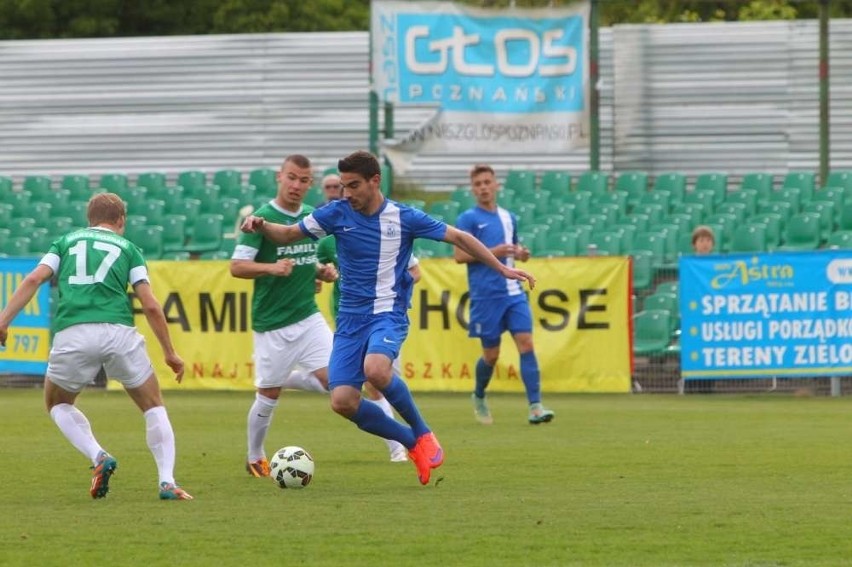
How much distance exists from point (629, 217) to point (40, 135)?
1428cm

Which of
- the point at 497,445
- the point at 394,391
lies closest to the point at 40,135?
the point at 497,445

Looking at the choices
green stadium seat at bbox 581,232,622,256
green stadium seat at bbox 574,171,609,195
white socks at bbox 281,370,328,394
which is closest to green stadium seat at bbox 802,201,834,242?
green stadium seat at bbox 581,232,622,256

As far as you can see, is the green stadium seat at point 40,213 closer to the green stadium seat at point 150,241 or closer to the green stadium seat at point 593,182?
the green stadium seat at point 150,241

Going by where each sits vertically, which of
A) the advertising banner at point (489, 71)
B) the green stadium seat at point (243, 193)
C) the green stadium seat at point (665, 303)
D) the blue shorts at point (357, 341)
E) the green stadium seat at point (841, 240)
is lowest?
the green stadium seat at point (665, 303)

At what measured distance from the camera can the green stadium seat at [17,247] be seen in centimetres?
2517

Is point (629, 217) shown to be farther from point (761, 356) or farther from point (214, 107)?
point (214, 107)

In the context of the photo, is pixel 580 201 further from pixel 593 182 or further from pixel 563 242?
pixel 563 242

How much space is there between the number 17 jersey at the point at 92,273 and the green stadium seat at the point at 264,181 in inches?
810

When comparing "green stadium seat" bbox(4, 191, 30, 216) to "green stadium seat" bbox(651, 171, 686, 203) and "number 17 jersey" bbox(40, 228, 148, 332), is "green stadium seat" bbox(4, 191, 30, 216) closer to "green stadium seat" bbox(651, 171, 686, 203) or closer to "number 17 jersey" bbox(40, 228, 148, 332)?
"green stadium seat" bbox(651, 171, 686, 203)

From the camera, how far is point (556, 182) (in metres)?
30.0

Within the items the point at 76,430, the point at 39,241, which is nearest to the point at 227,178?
the point at 39,241

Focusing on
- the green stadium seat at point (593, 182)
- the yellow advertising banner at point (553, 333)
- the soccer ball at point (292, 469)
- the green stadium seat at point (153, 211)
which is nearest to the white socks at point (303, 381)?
the soccer ball at point (292, 469)

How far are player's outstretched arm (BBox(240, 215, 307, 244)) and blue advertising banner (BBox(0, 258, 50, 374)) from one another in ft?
35.7

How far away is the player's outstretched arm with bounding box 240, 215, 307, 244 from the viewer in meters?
10.3
